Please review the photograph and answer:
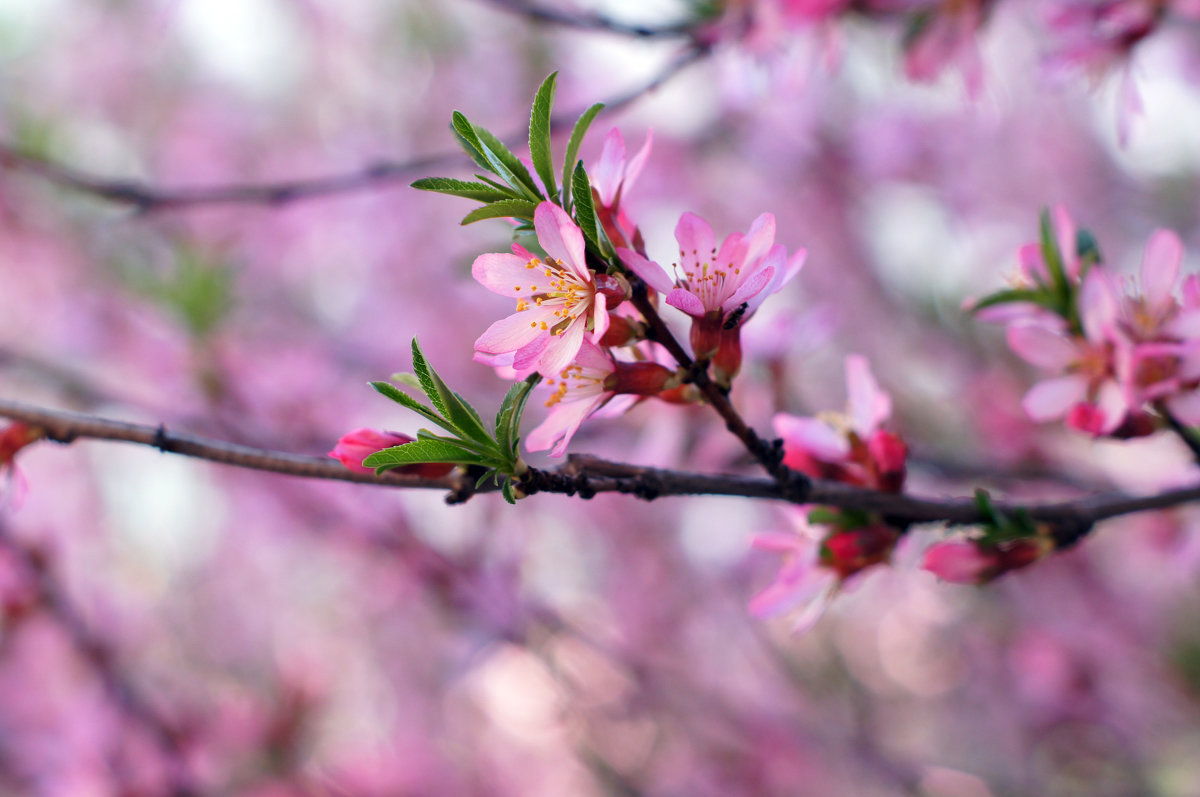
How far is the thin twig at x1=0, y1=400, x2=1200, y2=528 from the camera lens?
741mm

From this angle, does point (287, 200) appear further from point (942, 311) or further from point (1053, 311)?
point (942, 311)

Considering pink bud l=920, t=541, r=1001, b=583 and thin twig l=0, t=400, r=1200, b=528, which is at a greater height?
thin twig l=0, t=400, r=1200, b=528

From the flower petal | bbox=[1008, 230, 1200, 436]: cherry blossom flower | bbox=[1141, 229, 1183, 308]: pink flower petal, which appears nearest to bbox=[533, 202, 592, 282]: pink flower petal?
the flower petal

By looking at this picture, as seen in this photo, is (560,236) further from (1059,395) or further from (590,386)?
(1059,395)

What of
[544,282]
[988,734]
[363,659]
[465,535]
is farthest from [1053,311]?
[363,659]

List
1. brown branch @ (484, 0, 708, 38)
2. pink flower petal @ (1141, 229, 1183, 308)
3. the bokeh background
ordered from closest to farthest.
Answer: pink flower petal @ (1141, 229, 1183, 308) < brown branch @ (484, 0, 708, 38) < the bokeh background

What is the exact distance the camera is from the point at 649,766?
4.09 m

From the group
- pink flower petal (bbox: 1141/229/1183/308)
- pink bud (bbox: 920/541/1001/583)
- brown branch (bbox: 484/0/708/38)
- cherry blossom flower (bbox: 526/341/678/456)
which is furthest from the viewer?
brown branch (bbox: 484/0/708/38)

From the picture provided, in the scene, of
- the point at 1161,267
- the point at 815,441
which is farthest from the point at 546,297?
the point at 1161,267

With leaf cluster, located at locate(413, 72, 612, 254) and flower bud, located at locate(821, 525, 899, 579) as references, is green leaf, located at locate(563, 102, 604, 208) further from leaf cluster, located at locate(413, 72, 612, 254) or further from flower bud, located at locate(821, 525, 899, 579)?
flower bud, located at locate(821, 525, 899, 579)

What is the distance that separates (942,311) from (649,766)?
9.24 feet

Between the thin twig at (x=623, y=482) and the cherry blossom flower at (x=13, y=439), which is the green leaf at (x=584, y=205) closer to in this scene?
the thin twig at (x=623, y=482)

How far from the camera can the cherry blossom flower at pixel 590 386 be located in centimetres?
77

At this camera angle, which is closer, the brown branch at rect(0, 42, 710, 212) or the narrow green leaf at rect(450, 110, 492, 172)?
the narrow green leaf at rect(450, 110, 492, 172)
